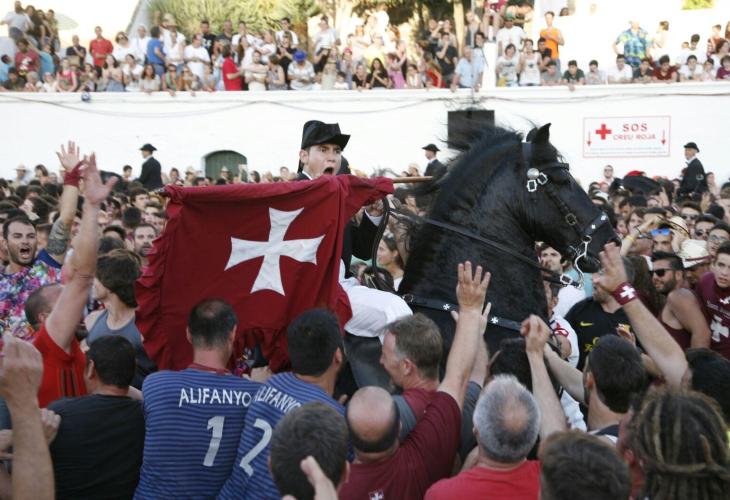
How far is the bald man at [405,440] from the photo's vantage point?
3768mm

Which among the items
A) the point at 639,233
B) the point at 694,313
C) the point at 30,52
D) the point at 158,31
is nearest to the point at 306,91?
the point at 158,31

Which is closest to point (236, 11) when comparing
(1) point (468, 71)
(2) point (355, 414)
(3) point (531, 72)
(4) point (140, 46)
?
(4) point (140, 46)

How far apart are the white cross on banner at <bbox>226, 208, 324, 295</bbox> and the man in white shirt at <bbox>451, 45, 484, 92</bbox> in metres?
20.2

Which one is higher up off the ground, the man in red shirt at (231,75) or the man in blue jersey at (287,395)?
the man in red shirt at (231,75)

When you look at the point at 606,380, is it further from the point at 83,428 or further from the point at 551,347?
the point at 83,428

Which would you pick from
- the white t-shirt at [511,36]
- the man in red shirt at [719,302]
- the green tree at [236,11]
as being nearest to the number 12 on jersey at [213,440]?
the man in red shirt at [719,302]

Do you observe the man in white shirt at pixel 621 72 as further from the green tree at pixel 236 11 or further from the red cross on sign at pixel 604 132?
the green tree at pixel 236 11

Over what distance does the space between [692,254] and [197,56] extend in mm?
21546

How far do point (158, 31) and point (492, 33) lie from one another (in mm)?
9880

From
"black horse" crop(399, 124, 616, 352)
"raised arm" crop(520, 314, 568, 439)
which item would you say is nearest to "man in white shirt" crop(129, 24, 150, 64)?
"black horse" crop(399, 124, 616, 352)

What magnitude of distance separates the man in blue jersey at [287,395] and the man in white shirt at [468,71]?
21.4 meters

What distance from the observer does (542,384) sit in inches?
172

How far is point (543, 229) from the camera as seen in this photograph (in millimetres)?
5855

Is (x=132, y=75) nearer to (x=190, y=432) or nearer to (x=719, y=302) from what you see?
(x=719, y=302)
